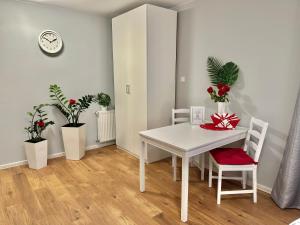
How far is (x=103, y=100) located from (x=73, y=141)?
0.89m

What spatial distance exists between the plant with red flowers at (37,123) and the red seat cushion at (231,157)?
95.5 inches

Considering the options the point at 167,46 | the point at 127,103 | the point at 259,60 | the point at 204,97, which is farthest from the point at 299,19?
the point at 127,103

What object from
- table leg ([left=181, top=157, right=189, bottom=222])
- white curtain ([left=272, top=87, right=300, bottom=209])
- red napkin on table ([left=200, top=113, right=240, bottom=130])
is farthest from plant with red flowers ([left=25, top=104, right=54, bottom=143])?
white curtain ([left=272, top=87, right=300, bottom=209])

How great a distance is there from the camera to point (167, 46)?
3.18m

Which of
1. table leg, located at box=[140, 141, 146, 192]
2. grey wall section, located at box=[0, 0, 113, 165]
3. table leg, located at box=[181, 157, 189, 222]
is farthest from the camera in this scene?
grey wall section, located at box=[0, 0, 113, 165]

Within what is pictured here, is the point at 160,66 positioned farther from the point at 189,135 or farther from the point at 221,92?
the point at 189,135

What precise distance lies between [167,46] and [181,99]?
86 centimetres

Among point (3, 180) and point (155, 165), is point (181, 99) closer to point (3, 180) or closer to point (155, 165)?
point (155, 165)

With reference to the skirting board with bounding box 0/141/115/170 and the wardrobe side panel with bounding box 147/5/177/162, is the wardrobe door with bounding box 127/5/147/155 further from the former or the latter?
the skirting board with bounding box 0/141/115/170

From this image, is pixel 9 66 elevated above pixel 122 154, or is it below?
above

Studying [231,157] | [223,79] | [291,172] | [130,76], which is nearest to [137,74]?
[130,76]

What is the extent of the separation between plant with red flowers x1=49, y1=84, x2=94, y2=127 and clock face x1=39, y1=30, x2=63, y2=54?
0.56m

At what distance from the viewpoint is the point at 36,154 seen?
3021 millimetres

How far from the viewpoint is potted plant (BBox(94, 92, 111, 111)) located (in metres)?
3.76
